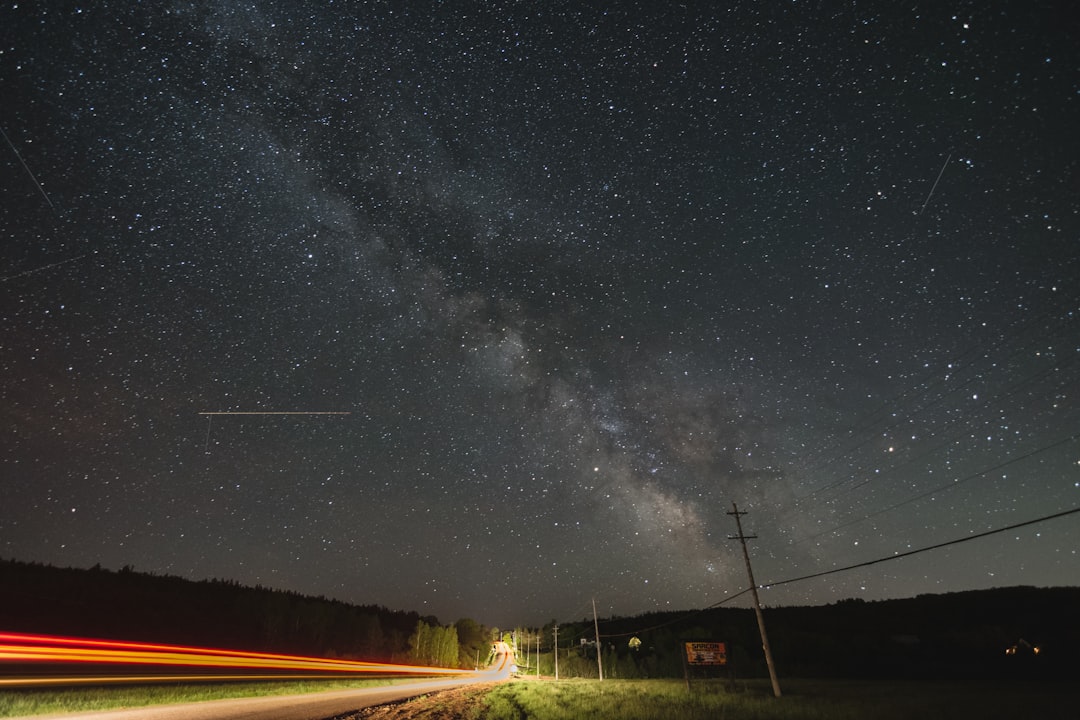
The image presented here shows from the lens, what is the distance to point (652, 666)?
6669cm

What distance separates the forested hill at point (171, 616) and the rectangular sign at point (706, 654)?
66149 mm

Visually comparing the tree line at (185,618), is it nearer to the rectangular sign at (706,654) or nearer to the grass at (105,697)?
the grass at (105,697)

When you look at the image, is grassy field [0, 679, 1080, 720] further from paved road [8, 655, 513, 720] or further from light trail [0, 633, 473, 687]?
light trail [0, 633, 473, 687]

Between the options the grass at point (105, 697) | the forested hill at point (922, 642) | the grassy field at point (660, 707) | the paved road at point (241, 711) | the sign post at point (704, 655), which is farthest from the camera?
the forested hill at point (922, 642)

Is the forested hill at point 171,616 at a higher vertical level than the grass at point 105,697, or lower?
higher

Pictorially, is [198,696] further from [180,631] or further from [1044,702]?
[180,631]

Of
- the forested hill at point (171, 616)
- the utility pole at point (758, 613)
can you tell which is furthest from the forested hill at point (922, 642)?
the forested hill at point (171, 616)

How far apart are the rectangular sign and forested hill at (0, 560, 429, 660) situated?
217 feet

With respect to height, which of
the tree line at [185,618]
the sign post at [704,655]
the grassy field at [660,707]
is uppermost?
the tree line at [185,618]

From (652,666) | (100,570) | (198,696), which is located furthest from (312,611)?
(198,696)

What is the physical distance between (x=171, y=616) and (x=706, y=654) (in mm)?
80566

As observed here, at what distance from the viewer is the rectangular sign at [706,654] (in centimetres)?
3506

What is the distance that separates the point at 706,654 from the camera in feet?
116

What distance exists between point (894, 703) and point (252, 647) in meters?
83.4
